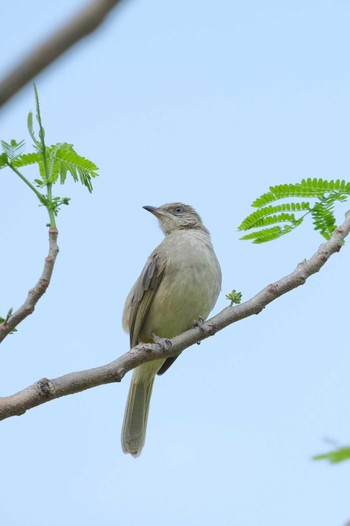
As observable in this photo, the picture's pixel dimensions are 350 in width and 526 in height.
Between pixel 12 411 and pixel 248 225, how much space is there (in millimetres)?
2270

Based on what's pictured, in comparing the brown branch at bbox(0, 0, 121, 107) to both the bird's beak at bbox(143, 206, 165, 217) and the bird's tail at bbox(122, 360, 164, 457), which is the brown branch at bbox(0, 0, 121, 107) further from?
the bird's beak at bbox(143, 206, 165, 217)

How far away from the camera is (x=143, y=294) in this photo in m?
7.60

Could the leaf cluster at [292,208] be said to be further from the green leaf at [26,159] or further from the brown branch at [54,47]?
the brown branch at [54,47]

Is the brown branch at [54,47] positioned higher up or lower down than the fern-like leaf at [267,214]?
lower down

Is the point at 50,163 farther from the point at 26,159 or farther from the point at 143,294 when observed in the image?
the point at 143,294

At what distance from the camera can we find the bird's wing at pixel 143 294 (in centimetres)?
748

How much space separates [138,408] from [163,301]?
123 cm

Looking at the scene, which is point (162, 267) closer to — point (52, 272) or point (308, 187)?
point (308, 187)

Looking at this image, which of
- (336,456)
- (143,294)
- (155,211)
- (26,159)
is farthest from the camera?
(155,211)

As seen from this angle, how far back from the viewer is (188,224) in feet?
28.8

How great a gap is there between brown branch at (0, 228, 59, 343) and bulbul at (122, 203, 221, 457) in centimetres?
405

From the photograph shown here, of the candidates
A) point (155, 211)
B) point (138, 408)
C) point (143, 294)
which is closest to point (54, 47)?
point (143, 294)

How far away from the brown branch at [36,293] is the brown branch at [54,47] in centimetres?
184

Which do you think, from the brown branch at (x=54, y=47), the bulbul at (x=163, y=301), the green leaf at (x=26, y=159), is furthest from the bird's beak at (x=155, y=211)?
the brown branch at (x=54, y=47)
